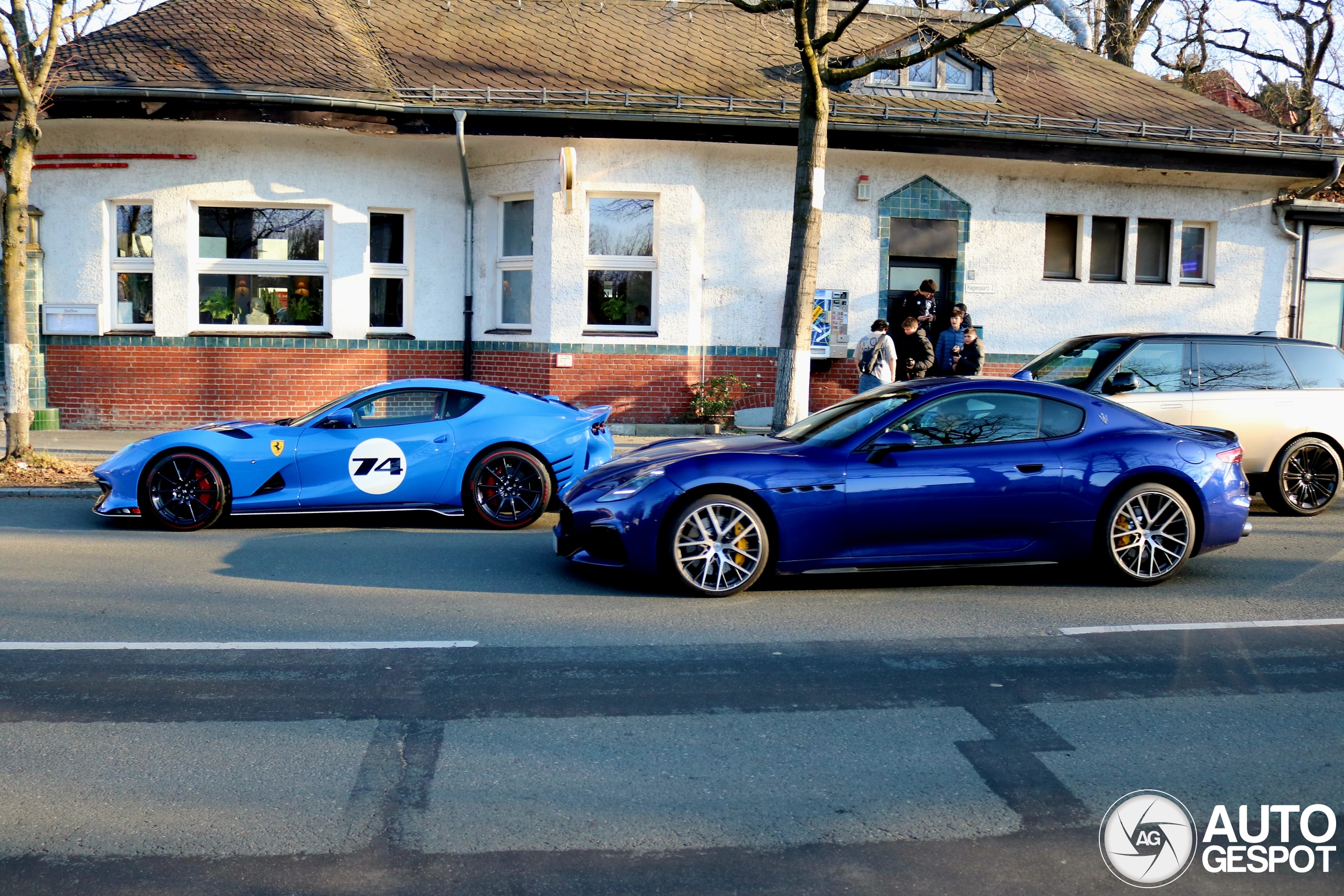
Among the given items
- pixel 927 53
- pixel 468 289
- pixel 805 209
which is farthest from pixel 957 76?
pixel 468 289

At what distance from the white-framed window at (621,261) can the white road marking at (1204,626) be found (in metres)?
10.7

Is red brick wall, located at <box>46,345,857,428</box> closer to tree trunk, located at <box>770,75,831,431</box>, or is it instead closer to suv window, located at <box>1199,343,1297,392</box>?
tree trunk, located at <box>770,75,831,431</box>

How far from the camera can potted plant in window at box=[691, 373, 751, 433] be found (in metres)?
16.4

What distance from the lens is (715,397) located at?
649 inches

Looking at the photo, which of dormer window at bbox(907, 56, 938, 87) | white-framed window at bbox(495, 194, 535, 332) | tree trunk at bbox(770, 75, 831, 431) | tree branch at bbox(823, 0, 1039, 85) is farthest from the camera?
dormer window at bbox(907, 56, 938, 87)

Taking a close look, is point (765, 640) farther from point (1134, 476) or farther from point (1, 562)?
point (1, 562)

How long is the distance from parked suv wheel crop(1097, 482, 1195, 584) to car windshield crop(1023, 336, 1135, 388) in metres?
3.61

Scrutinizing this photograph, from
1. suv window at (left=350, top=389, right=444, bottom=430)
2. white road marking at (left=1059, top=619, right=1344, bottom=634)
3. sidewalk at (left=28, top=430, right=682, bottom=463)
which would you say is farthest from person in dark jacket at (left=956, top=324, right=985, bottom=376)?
white road marking at (left=1059, top=619, right=1344, bottom=634)

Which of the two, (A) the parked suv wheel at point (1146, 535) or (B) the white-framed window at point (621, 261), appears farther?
(B) the white-framed window at point (621, 261)

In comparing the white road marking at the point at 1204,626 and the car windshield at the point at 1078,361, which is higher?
the car windshield at the point at 1078,361

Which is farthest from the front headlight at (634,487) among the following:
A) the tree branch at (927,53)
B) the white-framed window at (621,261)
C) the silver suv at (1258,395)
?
the white-framed window at (621,261)

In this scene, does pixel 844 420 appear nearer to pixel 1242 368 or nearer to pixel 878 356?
pixel 1242 368

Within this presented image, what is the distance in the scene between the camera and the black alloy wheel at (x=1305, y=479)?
10797 mm

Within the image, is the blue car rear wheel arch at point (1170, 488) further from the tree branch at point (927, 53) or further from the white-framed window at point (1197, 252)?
the white-framed window at point (1197, 252)
